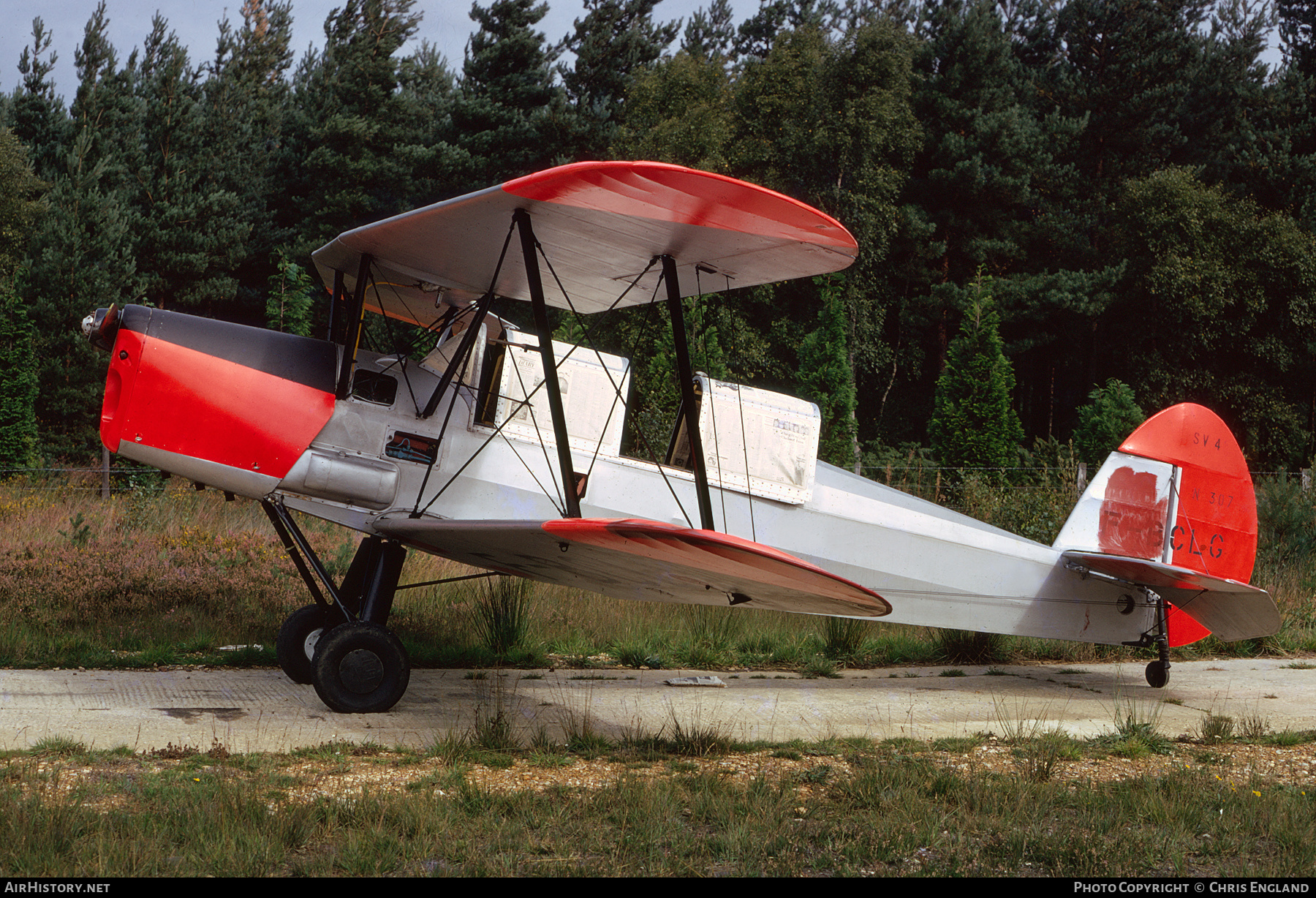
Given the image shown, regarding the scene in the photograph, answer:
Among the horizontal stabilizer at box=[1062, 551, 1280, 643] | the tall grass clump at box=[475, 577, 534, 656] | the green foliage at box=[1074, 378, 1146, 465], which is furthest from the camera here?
the green foliage at box=[1074, 378, 1146, 465]

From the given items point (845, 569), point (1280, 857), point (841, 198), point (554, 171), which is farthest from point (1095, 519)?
point (841, 198)

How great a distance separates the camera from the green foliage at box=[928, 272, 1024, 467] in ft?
76.3

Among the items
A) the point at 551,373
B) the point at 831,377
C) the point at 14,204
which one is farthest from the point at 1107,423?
the point at 14,204

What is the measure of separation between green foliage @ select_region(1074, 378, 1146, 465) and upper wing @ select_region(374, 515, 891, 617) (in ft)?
69.1

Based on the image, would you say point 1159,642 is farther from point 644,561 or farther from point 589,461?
point 644,561

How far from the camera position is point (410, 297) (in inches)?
269

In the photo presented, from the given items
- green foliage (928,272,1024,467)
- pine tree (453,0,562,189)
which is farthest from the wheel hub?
pine tree (453,0,562,189)

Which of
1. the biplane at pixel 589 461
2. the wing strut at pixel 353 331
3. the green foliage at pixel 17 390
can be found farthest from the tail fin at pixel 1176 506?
the green foliage at pixel 17 390

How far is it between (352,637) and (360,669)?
0.17 m

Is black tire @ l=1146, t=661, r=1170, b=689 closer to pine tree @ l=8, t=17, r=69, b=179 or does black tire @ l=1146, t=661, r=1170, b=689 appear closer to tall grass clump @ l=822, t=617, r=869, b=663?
tall grass clump @ l=822, t=617, r=869, b=663

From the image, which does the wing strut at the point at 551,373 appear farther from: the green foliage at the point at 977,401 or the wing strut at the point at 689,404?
the green foliage at the point at 977,401

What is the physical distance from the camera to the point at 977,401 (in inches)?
933
